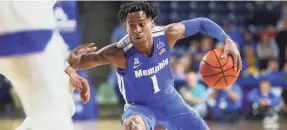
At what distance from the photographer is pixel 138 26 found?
4.60 metres

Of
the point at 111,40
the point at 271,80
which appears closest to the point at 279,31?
the point at 271,80

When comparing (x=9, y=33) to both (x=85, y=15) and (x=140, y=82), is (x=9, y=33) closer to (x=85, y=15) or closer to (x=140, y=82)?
(x=140, y=82)

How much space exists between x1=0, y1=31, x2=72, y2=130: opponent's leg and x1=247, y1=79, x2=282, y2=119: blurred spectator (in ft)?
22.9

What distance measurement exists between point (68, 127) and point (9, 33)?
57cm

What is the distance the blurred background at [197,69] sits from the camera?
934 cm

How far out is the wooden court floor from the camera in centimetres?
850

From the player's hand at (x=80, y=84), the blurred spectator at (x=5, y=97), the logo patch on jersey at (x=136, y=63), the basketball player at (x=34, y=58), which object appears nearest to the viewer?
the basketball player at (x=34, y=58)

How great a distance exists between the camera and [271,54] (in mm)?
10367

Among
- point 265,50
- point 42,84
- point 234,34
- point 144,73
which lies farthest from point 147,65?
point 265,50

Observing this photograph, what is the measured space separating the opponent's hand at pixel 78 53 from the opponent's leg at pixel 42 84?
4.53 feet

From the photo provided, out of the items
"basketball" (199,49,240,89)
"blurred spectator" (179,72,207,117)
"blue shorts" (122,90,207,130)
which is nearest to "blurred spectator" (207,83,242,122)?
"blurred spectator" (179,72,207,117)

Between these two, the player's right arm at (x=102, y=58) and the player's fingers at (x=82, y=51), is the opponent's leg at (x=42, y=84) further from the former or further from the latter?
the player's right arm at (x=102, y=58)

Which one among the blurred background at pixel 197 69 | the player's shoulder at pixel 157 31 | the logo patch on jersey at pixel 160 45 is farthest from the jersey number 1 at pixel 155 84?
the blurred background at pixel 197 69

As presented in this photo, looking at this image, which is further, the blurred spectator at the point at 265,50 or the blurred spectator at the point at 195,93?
the blurred spectator at the point at 265,50
